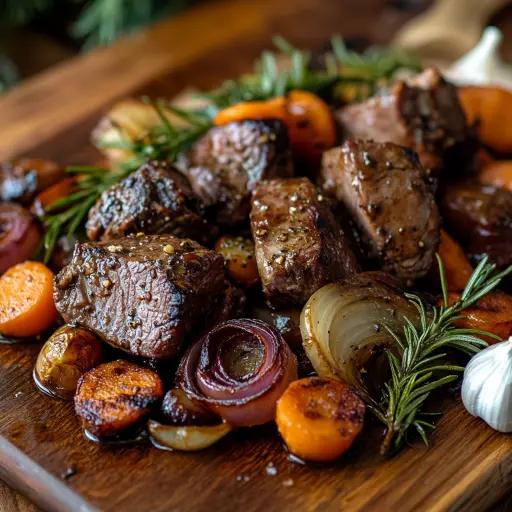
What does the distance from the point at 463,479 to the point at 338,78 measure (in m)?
2.42

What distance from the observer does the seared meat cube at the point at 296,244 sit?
2533 millimetres

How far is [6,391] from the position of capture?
2.61 meters

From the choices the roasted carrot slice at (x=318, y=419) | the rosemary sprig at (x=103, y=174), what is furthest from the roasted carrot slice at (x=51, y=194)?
the roasted carrot slice at (x=318, y=419)

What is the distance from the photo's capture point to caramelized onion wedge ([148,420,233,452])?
2279 mm

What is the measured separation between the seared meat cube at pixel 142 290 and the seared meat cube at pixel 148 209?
0.53ft

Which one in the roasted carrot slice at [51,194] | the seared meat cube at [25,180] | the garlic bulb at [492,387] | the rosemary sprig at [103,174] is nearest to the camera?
the garlic bulb at [492,387]

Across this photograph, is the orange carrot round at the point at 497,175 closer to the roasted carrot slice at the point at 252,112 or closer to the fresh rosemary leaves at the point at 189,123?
the fresh rosemary leaves at the point at 189,123

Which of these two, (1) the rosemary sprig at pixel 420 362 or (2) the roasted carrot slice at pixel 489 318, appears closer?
(1) the rosemary sprig at pixel 420 362

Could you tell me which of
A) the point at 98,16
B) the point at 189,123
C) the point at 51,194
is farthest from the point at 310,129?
the point at 98,16

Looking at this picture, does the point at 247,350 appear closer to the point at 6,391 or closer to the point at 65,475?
the point at 65,475

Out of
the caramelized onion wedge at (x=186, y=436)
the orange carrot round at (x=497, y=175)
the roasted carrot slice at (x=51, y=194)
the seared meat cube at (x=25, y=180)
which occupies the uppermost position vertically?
the seared meat cube at (x=25, y=180)

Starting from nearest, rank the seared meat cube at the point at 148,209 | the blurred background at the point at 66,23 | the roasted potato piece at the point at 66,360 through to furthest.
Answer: the roasted potato piece at the point at 66,360 → the seared meat cube at the point at 148,209 → the blurred background at the point at 66,23

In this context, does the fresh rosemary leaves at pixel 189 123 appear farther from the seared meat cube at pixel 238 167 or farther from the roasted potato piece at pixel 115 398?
the roasted potato piece at pixel 115 398

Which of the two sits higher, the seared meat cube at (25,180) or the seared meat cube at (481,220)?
the seared meat cube at (25,180)
